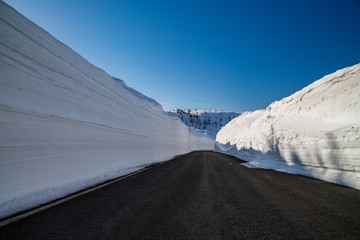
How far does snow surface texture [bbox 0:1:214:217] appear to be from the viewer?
10.5 ft

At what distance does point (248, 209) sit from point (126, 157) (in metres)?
7.47

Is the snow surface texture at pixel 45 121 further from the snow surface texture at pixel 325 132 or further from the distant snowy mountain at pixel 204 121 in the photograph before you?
the distant snowy mountain at pixel 204 121

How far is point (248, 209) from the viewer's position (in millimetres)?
2666

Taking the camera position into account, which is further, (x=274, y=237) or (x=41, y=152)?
(x=41, y=152)

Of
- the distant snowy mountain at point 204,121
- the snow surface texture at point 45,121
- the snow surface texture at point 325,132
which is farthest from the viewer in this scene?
the distant snowy mountain at point 204,121

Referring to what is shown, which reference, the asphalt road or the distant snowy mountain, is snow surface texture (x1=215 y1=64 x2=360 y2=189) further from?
the distant snowy mountain

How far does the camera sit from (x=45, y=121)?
409 cm

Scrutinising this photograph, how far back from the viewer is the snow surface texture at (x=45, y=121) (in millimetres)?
3186

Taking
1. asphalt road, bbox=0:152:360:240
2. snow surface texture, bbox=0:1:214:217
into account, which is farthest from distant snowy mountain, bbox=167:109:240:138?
asphalt road, bbox=0:152:360:240

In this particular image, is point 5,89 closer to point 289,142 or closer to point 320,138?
point 320,138

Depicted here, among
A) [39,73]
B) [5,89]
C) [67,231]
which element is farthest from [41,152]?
[67,231]

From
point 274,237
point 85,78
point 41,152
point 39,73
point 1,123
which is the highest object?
point 85,78

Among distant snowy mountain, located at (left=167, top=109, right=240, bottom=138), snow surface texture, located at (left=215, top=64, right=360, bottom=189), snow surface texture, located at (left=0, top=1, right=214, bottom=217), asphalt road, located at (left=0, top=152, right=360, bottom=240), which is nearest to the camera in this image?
asphalt road, located at (left=0, top=152, right=360, bottom=240)

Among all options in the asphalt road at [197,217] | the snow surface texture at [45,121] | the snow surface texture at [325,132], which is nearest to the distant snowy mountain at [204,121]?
the snow surface texture at [325,132]
